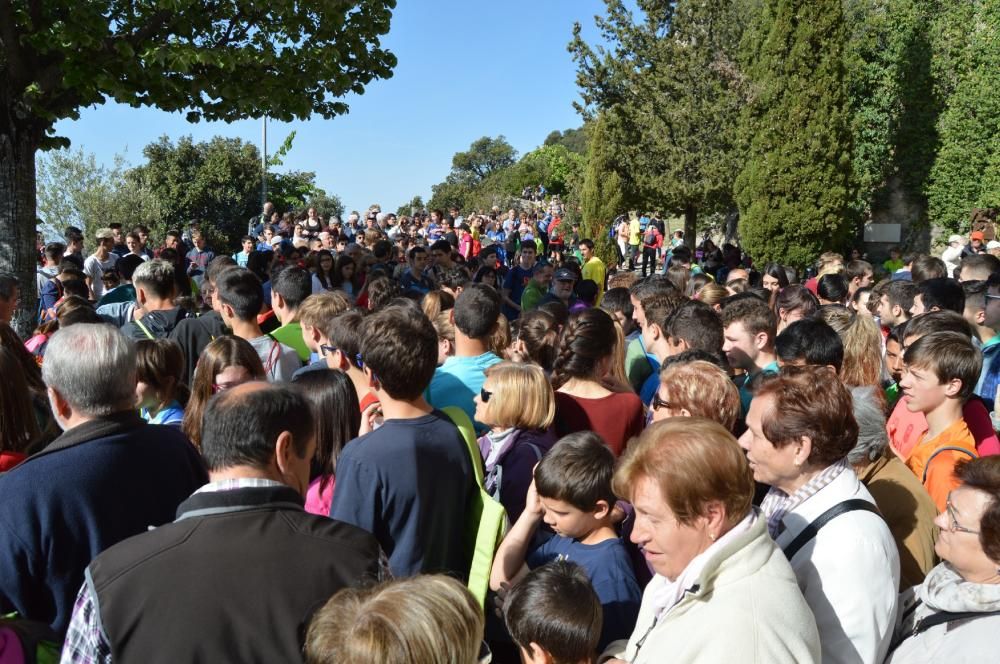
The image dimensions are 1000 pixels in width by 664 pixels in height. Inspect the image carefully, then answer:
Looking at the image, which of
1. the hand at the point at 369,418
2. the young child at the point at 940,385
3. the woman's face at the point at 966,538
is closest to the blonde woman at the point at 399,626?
the woman's face at the point at 966,538

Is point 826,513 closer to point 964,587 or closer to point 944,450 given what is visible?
point 964,587

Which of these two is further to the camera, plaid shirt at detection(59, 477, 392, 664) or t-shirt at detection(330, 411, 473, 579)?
t-shirt at detection(330, 411, 473, 579)

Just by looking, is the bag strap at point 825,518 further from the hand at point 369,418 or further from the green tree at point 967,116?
the green tree at point 967,116

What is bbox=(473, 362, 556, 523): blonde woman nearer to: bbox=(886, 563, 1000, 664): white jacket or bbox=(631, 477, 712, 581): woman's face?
bbox=(631, 477, 712, 581): woman's face

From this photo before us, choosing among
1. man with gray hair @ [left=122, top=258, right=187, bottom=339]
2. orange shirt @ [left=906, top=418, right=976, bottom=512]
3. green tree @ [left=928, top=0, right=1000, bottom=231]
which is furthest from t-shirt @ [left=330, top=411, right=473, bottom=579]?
green tree @ [left=928, top=0, right=1000, bottom=231]

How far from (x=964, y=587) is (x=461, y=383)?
9.05ft

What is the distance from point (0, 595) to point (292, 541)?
1116 mm

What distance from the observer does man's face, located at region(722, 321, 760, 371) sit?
494 cm

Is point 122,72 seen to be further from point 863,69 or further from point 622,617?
point 863,69

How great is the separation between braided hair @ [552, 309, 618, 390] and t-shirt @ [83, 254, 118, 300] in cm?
863

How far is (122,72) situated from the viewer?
323 inches

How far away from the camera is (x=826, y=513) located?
7.75 ft

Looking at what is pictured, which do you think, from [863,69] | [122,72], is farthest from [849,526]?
[863,69]

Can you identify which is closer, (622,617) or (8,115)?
(622,617)
